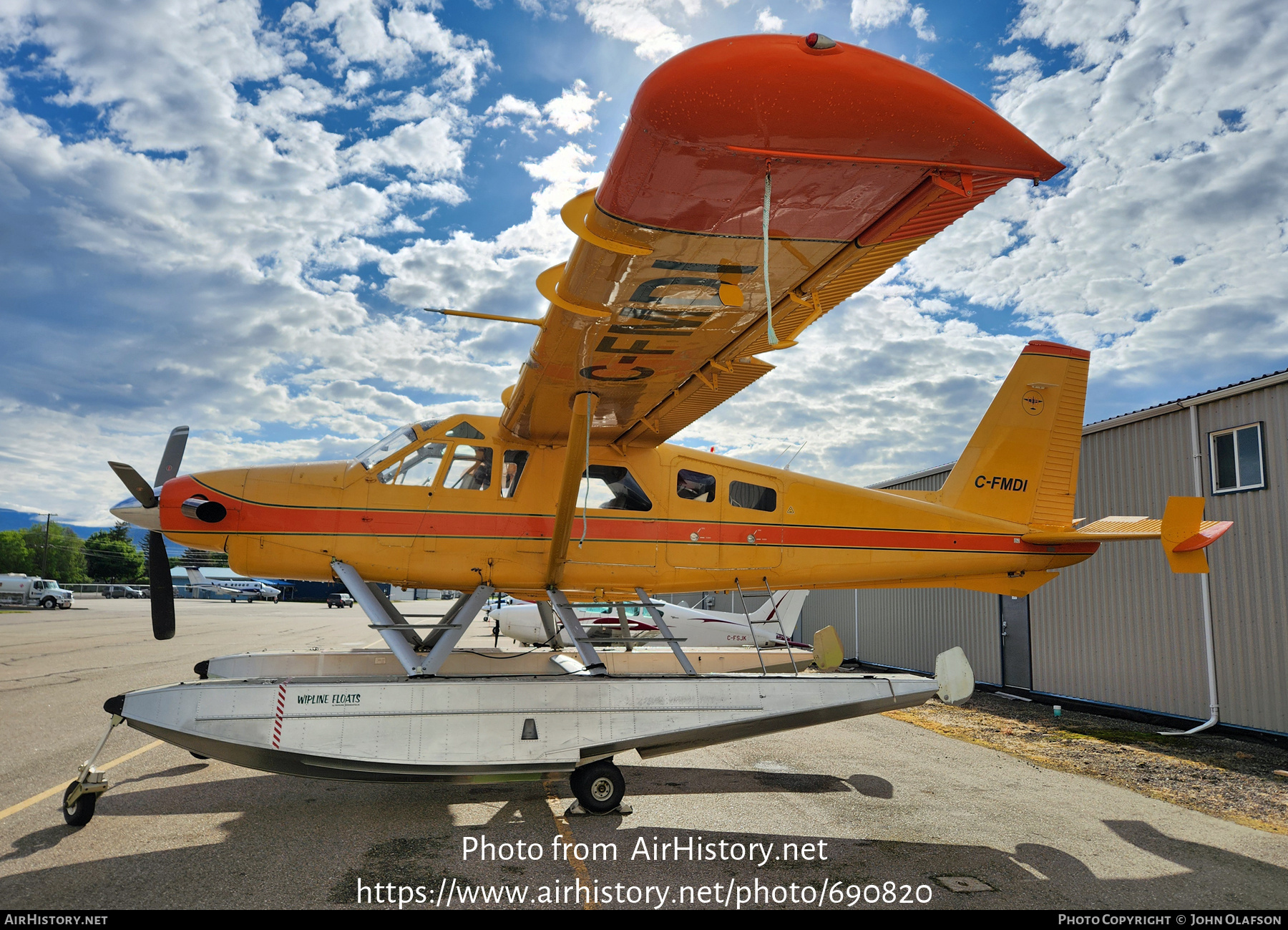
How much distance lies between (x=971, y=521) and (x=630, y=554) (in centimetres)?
371

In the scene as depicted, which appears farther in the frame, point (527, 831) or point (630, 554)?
point (630, 554)

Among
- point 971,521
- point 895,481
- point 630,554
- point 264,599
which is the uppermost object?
point 895,481

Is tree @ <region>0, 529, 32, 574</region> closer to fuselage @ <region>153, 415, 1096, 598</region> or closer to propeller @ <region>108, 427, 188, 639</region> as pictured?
propeller @ <region>108, 427, 188, 639</region>

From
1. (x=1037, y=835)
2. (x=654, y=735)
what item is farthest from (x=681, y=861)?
A: (x=1037, y=835)

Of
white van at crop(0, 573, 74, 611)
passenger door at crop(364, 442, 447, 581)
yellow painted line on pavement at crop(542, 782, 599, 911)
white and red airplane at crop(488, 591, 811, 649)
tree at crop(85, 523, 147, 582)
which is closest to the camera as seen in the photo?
yellow painted line on pavement at crop(542, 782, 599, 911)

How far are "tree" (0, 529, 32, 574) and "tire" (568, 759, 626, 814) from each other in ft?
359

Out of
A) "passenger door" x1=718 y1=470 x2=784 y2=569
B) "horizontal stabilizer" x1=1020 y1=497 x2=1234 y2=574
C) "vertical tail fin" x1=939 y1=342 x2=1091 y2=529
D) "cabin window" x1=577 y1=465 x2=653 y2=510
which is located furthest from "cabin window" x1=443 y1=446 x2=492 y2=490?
"horizontal stabilizer" x1=1020 y1=497 x2=1234 y2=574

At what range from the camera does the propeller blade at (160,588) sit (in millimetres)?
6443

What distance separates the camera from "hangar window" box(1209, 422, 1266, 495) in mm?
9156

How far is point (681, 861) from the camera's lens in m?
4.60

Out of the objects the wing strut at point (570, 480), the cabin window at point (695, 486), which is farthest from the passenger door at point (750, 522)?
the wing strut at point (570, 480)

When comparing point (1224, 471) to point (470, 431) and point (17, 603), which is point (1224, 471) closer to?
point (470, 431)

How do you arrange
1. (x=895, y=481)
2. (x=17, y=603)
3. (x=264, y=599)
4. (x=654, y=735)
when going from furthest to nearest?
(x=264, y=599), (x=17, y=603), (x=895, y=481), (x=654, y=735)

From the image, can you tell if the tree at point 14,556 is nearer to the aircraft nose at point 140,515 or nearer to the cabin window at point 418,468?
the aircraft nose at point 140,515
